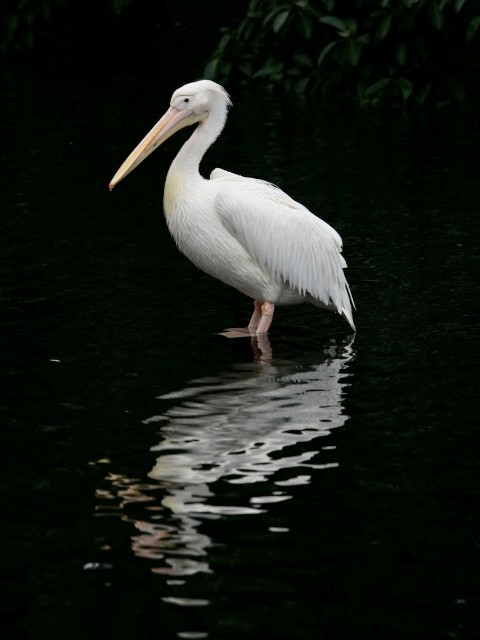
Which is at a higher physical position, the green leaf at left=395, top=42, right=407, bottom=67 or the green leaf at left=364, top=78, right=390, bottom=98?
the green leaf at left=395, top=42, right=407, bottom=67

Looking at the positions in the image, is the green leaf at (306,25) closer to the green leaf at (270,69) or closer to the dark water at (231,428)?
the green leaf at (270,69)

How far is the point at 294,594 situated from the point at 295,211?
343 centimetres

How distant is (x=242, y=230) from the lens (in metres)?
7.34

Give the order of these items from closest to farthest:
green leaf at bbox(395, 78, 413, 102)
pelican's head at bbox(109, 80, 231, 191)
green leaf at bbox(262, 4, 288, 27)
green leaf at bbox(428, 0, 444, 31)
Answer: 1. pelican's head at bbox(109, 80, 231, 191)
2. green leaf at bbox(428, 0, 444, 31)
3. green leaf at bbox(262, 4, 288, 27)
4. green leaf at bbox(395, 78, 413, 102)

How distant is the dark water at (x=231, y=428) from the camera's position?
4.45 metres

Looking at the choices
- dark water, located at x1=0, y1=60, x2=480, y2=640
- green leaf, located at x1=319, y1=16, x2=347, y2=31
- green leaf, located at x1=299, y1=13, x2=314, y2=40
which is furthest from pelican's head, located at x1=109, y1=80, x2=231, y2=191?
green leaf, located at x1=319, y1=16, x2=347, y2=31

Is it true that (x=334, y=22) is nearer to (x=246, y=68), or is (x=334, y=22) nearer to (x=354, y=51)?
(x=354, y=51)

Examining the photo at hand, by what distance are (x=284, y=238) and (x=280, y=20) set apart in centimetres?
645

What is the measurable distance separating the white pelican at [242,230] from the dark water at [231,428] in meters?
0.27

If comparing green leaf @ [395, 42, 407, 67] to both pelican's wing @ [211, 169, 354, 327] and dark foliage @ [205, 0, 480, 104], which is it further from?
pelican's wing @ [211, 169, 354, 327]

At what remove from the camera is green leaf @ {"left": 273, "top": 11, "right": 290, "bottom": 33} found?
13.4 metres

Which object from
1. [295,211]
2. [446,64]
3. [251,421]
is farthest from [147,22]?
[251,421]

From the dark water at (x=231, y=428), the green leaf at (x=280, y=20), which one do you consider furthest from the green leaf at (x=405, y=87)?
the dark water at (x=231, y=428)

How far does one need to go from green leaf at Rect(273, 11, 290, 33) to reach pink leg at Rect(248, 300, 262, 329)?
20.1 feet
